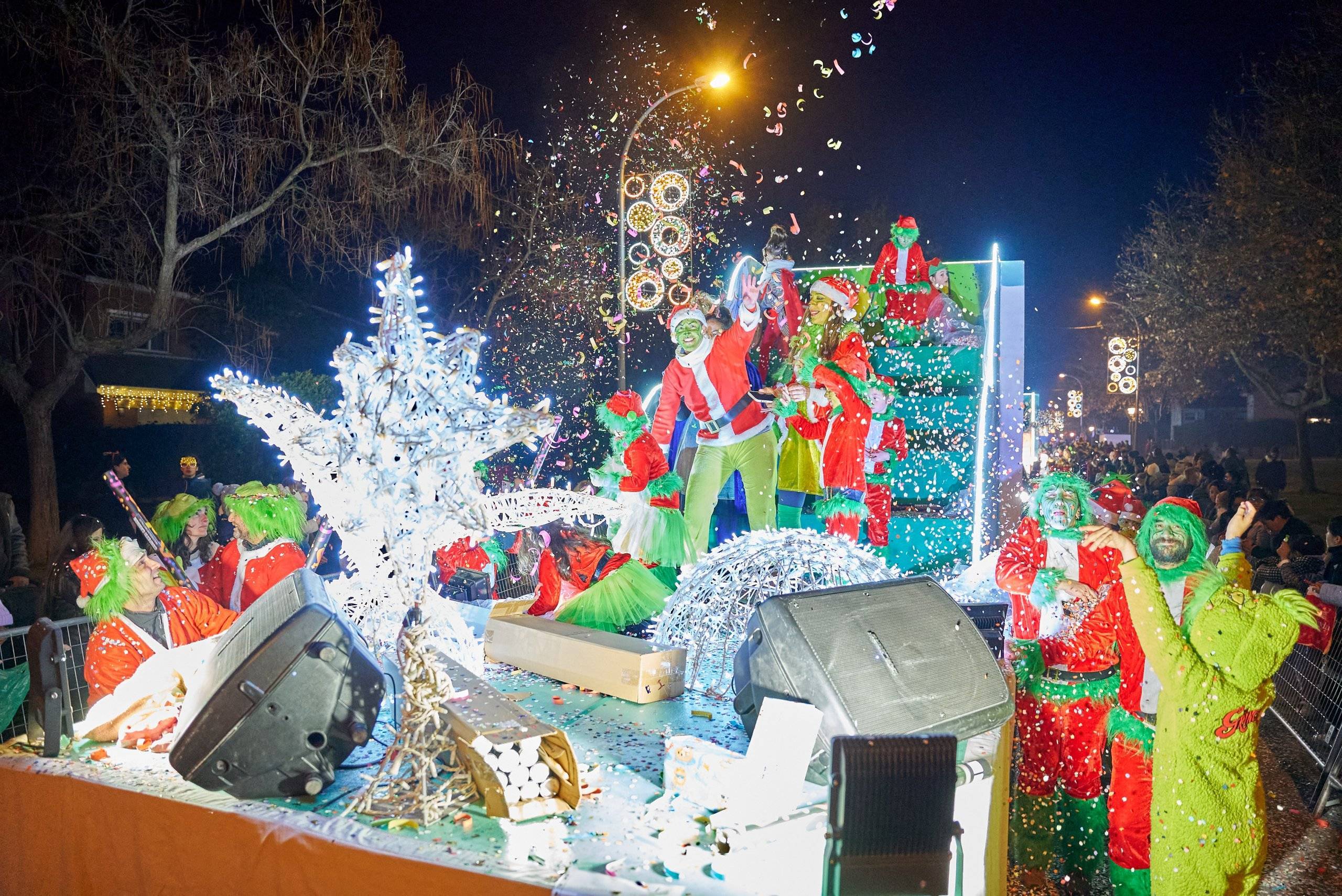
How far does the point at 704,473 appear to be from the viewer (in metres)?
7.06

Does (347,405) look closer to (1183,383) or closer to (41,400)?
(41,400)

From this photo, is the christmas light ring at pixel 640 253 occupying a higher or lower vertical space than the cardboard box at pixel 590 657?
higher

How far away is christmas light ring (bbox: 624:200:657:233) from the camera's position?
35.0ft

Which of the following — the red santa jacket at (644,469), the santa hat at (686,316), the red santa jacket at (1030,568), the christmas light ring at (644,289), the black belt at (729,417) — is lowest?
the red santa jacket at (1030,568)

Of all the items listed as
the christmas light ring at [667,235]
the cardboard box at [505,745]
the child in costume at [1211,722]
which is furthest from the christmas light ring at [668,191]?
the cardboard box at [505,745]

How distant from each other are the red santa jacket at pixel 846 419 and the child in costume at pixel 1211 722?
12.9 ft

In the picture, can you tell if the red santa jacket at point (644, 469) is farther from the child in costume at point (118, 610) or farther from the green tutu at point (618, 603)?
the child in costume at point (118, 610)

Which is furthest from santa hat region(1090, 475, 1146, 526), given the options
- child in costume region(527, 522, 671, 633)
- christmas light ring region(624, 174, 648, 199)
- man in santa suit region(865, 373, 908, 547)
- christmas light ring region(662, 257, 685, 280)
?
christmas light ring region(624, 174, 648, 199)

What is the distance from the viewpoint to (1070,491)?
13.6ft

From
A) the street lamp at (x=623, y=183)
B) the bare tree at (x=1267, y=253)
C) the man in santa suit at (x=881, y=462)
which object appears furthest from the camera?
the bare tree at (x=1267, y=253)

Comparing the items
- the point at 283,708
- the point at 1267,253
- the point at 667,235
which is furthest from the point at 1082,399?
the point at 283,708

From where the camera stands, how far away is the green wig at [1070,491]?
4.14m

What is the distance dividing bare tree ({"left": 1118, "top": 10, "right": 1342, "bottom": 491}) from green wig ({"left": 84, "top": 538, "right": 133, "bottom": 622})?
1435 centimetres

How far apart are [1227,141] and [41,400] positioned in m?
18.2
